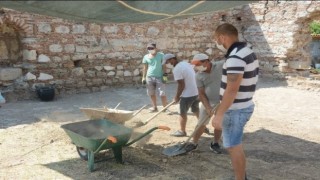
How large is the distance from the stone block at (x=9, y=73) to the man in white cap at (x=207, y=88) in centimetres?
551

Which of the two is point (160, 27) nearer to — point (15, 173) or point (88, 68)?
point (88, 68)

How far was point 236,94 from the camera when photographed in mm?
3922

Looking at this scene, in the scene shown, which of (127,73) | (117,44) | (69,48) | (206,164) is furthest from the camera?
(127,73)

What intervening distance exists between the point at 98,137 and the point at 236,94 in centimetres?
204

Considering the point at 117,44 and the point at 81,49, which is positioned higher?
the point at 117,44

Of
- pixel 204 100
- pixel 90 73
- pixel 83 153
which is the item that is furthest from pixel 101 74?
pixel 204 100

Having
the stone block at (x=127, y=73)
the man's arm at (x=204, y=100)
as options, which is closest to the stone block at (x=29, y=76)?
the stone block at (x=127, y=73)

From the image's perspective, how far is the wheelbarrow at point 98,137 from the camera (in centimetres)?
449

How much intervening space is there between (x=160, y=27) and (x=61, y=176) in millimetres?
7346

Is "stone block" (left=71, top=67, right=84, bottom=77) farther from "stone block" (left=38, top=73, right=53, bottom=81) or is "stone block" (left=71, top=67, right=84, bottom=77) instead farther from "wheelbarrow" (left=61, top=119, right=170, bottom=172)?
"wheelbarrow" (left=61, top=119, right=170, bottom=172)

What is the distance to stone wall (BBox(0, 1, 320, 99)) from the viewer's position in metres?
9.28

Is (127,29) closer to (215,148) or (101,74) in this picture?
(101,74)

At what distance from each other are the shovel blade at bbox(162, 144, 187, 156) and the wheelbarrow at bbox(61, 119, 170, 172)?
69 cm

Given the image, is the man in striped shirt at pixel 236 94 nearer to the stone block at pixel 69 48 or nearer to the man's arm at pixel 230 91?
the man's arm at pixel 230 91
